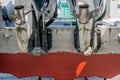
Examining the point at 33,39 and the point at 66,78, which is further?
the point at 66,78

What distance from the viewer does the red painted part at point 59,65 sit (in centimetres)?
314

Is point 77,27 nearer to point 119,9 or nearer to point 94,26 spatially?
point 94,26

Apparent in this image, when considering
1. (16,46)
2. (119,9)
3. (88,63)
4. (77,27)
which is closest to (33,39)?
(16,46)

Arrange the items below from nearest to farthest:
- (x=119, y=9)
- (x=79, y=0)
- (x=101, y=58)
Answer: (x=79, y=0), (x=101, y=58), (x=119, y=9)

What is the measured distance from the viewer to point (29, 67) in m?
3.23

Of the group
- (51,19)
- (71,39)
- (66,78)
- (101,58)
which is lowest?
(66,78)

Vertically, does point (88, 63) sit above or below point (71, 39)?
below

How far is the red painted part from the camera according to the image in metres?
3.14

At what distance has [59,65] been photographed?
320 cm

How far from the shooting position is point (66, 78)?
10.7ft

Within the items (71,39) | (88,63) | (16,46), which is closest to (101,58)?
(88,63)

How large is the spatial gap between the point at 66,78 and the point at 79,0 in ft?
2.98

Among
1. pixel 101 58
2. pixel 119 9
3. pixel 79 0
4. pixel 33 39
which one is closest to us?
pixel 79 0

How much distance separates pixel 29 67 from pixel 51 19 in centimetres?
57
